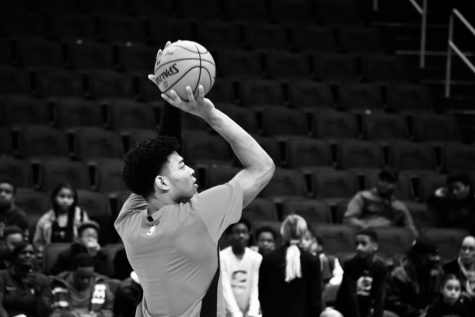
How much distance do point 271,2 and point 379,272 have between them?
571 centimetres

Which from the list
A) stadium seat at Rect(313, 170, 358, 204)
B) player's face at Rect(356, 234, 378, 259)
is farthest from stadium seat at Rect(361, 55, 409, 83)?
player's face at Rect(356, 234, 378, 259)

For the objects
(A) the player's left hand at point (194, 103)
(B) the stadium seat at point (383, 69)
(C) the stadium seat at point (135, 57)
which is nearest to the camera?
(A) the player's left hand at point (194, 103)

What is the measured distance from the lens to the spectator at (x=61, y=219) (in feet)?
25.8

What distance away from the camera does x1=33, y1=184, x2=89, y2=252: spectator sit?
787 centimetres

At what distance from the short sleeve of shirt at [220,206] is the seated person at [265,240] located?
4.53 metres

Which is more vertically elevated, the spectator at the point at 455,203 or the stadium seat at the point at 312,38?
the stadium seat at the point at 312,38

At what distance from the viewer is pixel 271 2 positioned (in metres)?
12.1

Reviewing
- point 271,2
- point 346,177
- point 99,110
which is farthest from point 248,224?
point 271,2

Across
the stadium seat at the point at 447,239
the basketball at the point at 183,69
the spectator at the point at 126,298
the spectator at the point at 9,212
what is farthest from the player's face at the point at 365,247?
the basketball at the point at 183,69

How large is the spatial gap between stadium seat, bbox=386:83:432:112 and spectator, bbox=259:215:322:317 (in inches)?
182

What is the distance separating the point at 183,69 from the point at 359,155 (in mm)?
6801

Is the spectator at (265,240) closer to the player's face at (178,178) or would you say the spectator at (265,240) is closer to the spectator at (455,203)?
the spectator at (455,203)

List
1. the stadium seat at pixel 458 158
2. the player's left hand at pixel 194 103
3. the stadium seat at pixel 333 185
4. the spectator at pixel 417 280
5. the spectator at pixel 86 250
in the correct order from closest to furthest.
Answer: the player's left hand at pixel 194 103 → the spectator at pixel 86 250 → the spectator at pixel 417 280 → the stadium seat at pixel 333 185 → the stadium seat at pixel 458 158

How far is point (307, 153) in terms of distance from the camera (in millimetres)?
9648
